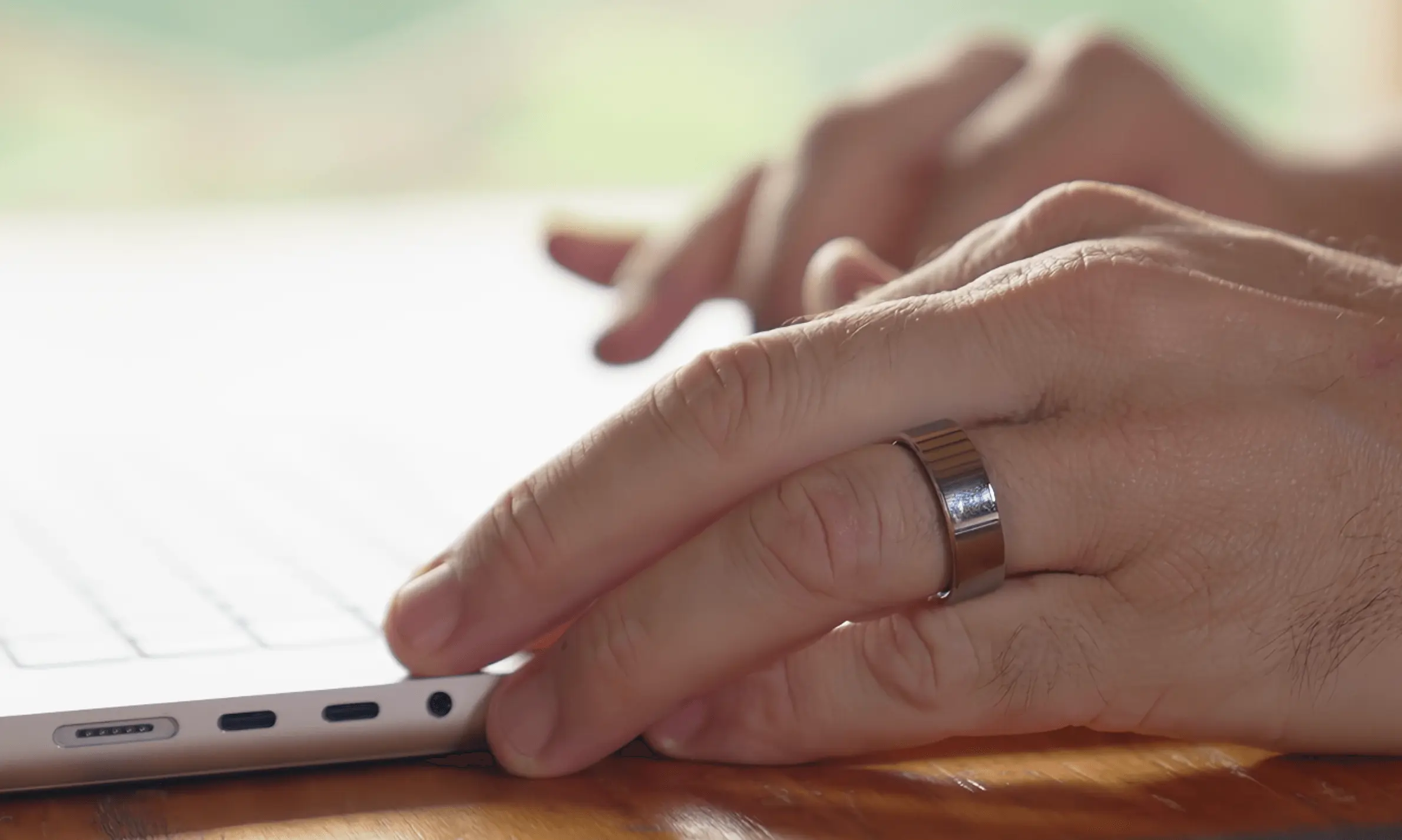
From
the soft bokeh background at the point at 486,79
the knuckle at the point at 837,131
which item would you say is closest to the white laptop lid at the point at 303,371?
the knuckle at the point at 837,131

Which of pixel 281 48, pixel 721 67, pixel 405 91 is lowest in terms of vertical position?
pixel 721 67

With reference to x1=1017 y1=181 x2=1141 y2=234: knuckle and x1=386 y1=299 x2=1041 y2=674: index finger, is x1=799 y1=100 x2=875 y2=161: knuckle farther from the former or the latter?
x1=386 y1=299 x2=1041 y2=674: index finger

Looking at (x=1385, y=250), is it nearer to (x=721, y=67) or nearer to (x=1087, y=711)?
(x=1087, y=711)

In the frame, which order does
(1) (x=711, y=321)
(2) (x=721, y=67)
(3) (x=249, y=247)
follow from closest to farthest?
1. (1) (x=711, y=321)
2. (3) (x=249, y=247)
3. (2) (x=721, y=67)

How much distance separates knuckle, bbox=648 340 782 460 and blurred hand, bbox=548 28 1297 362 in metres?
0.30

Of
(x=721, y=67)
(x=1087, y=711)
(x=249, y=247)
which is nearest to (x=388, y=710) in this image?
(x=1087, y=711)

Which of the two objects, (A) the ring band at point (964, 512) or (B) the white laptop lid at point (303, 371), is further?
(B) the white laptop lid at point (303, 371)

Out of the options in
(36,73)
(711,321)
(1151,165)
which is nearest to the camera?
Answer: (1151,165)

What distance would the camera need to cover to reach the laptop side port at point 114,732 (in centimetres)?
47

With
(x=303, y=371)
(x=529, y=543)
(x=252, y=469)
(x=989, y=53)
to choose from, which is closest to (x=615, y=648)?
(x=529, y=543)

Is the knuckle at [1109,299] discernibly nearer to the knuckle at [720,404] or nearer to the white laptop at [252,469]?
the knuckle at [720,404]

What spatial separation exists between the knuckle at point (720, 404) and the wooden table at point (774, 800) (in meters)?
0.12

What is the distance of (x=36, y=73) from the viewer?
4.24 meters

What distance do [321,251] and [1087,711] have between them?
2321mm
